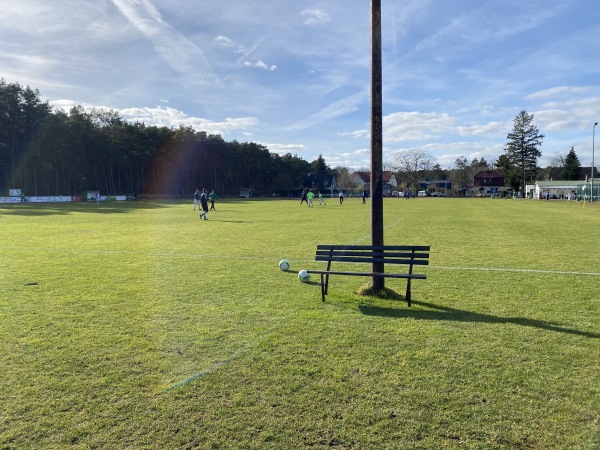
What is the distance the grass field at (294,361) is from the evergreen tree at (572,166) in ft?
369

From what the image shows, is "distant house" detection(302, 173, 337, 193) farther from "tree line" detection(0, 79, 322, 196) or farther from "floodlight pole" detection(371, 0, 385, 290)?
"floodlight pole" detection(371, 0, 385, 290)

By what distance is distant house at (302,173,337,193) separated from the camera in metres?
115

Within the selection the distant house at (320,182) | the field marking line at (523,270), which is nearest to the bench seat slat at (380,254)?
the field marking line at (523,270)

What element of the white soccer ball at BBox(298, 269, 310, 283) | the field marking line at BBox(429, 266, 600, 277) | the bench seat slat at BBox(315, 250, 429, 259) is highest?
the bench seat slat at BBox(315, 250, 429, 259)

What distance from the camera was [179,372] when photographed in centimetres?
418

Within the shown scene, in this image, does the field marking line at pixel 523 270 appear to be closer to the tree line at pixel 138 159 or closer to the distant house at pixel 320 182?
the tree line at pixel 138 159

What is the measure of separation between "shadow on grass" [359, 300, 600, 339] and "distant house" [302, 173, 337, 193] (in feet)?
352

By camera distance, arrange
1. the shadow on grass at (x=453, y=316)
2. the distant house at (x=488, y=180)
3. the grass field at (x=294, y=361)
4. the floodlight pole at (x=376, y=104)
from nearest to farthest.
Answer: the grass field at (x=294, y=361) → the shadow on grass at (x=453, y=316) → the floodlight pole at (x=376, y=104) → the distant house at (x=488, y=180)

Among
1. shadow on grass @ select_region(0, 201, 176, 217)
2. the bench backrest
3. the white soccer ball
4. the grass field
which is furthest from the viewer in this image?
shadow on grass @ select_region(0, 201, 176, 217)

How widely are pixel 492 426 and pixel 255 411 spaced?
1.96 m

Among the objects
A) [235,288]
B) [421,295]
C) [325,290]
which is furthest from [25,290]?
[421,295]

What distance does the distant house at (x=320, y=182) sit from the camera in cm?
11481

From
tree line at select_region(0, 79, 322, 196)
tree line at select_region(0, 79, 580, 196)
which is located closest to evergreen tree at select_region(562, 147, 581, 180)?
tree line at select_region(0, 79, 580, 196)

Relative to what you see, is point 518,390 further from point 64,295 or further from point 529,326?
point 64,295
